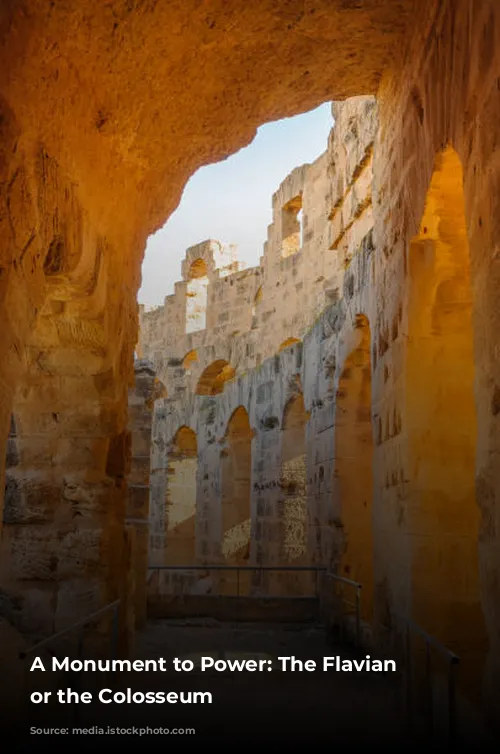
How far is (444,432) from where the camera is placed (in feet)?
16.0

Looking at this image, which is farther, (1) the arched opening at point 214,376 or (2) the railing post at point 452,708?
(1) the arched opening at point 214,376

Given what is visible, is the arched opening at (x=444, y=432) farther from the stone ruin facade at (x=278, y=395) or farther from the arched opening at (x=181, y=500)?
the arched opening at (x=181, y=500)

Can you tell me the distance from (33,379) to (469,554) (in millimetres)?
3276

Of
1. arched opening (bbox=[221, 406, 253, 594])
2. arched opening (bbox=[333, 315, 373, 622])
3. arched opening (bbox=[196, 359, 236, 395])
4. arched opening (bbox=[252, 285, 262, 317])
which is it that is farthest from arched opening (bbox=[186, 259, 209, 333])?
arched opening (bbox=[333, 315, 373, 622])

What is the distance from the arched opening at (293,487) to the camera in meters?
11.3

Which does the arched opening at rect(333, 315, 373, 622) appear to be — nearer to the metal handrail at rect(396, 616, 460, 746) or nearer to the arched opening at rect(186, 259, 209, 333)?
the metal handrail at rect(396, 616, 460, 746)

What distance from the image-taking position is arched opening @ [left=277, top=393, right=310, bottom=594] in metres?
11.3

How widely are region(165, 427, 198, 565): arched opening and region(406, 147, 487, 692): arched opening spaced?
38.4ft

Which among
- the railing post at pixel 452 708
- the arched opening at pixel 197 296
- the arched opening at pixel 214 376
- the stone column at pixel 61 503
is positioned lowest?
the railing post at pixel 452 708

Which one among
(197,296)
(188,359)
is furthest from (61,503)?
(197,296)

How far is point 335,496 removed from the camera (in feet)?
27.0

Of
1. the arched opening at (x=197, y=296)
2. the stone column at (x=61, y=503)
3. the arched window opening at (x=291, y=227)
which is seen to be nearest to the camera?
the stone column at (x=61, y=503)

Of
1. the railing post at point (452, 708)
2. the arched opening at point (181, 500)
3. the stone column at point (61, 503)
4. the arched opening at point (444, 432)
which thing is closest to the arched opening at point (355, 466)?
the arched opening at point (444, 432)

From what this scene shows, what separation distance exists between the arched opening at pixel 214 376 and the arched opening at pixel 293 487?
27.0ft
